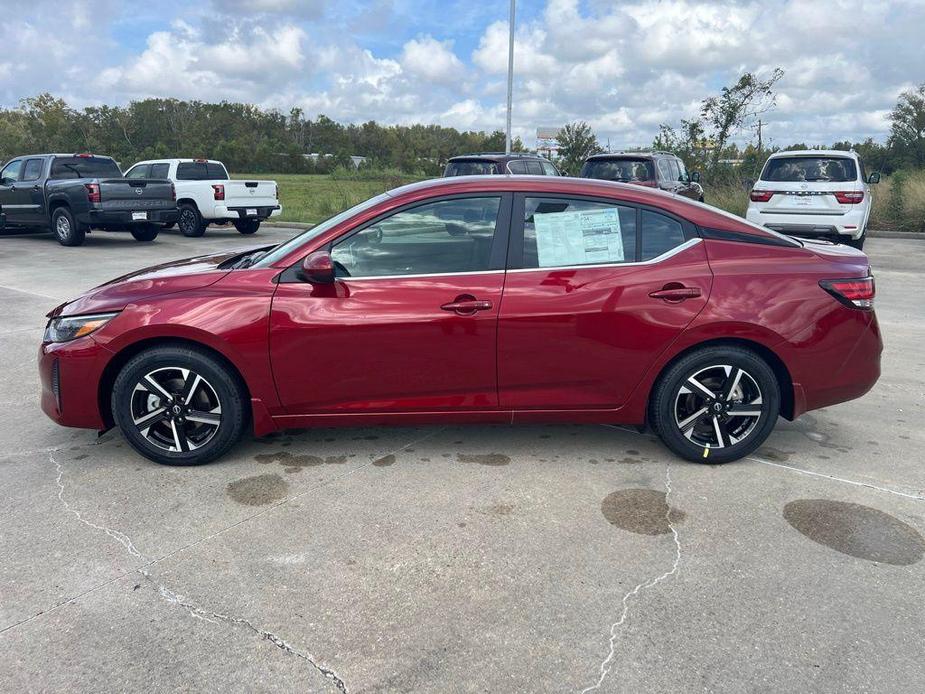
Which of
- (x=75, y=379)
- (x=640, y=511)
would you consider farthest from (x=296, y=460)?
(x=640, y=511)

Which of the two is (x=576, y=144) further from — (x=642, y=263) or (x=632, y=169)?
(x=642, y=263)

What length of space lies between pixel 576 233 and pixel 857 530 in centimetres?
200

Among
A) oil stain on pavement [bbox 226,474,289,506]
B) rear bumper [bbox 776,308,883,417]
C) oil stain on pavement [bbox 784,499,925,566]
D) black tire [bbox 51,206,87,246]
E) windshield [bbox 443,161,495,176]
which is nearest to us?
oil stain on pavement [bbox 784,499,925,566]

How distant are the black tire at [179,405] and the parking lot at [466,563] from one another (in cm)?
15

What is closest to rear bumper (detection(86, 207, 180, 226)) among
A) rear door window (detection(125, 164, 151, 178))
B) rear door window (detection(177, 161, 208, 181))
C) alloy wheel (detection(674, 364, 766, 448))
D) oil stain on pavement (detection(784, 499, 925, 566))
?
rear door window (detection(177, 161, 208, 181))

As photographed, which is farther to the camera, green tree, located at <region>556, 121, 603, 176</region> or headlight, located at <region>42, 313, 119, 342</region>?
green tree, located at <region>556, 121, 603, 176</region>

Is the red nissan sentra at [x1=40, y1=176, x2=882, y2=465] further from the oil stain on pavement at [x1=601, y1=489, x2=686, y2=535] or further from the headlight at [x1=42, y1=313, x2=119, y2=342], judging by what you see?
the oil stain on pavement at [x1=601, y1=489, x2=686, y2=535]

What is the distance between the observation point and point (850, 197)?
11727mm

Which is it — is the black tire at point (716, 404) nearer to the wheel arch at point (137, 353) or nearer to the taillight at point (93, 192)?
the wheel arch at point (137, 353)

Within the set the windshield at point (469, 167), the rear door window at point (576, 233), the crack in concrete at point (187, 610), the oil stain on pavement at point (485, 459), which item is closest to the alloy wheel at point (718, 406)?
the rear door window at point (576, 233)

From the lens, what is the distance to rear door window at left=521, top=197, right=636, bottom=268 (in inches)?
150

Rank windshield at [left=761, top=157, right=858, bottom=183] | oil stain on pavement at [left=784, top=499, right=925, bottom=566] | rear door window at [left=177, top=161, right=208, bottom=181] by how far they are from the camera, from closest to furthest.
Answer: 1. oil stain on pavement at [left=784, top=499, right=925, bottom=566]
2. windshield at [left=761, top=157, right=858, bottom=183]
3. rear door window at [left=177, top=161, right=208, bottom=181]

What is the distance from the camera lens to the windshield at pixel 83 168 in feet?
48.4

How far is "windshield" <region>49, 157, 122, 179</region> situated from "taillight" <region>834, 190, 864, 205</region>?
557 inches
